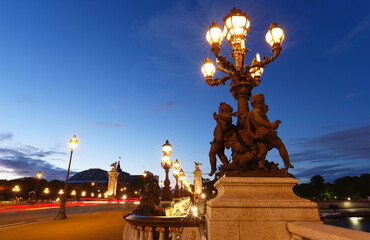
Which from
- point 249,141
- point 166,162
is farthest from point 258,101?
point 166,162

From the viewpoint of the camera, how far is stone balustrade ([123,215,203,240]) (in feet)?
12.9

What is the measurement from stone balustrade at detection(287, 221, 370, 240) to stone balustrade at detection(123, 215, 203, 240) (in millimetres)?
1580

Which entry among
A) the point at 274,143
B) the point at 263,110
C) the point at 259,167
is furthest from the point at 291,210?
the point at 263,110

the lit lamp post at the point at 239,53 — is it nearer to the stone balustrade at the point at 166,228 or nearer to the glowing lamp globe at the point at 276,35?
the glowing lamp globe at the point at 276,35

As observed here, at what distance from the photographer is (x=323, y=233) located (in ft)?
8.04

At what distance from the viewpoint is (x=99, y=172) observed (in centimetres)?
15125

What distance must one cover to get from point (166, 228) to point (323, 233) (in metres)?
2.75

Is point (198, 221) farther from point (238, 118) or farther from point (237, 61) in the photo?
point (237, 61)

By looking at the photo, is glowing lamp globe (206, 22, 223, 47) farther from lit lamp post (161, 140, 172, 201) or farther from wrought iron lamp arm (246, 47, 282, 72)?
lit lamp post (161, 140, 172, 201)

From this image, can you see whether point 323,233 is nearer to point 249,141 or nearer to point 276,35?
point 249,141

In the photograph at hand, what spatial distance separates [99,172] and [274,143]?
163 m

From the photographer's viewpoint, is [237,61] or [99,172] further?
[99,172]

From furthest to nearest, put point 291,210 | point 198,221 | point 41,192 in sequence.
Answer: point 41,192 → point 198,221 → point 291,210

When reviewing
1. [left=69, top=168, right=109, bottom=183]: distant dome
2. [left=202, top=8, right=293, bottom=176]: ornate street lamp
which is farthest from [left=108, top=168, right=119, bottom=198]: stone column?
[left=69, top=168, right=109, bottom=183]: distant dome
